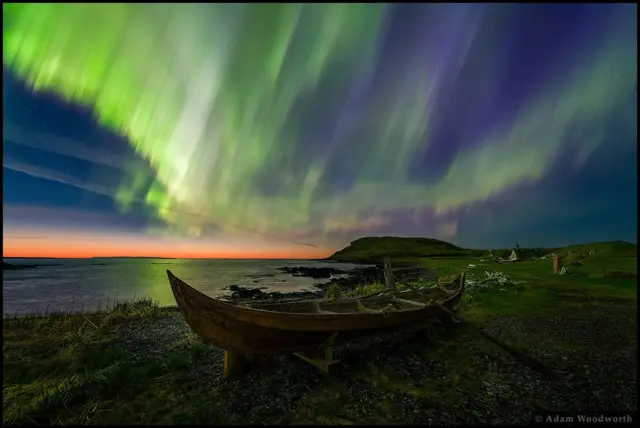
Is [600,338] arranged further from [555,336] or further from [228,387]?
[228,387]

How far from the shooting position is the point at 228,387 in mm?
7809

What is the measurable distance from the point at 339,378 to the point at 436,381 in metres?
2.59

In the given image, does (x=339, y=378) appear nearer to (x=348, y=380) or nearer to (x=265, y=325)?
(x=348, y=380)

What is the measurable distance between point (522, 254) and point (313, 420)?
57.9m

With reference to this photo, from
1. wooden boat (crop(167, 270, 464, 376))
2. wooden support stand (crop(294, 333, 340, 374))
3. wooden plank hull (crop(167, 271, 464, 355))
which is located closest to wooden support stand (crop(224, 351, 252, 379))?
wooden boat (crop(167, 270, 464, 376))

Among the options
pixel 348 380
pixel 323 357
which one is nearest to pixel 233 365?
pixel 323 357

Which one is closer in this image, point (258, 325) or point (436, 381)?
point (258, 325)

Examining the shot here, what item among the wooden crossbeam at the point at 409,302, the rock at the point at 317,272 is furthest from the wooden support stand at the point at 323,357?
the rock at the point at 317,272

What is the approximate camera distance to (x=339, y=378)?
8.16m

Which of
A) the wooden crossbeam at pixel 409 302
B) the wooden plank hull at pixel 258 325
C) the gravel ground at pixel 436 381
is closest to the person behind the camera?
the gravel ground at pixel 436 381

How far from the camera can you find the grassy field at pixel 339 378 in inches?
256

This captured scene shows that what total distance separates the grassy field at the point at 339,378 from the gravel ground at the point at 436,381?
3cm

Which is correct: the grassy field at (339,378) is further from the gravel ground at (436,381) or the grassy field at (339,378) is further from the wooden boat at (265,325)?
the wooden boat at (265,325)

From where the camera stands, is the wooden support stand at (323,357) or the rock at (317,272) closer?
the wooden support stand at (323,357)
